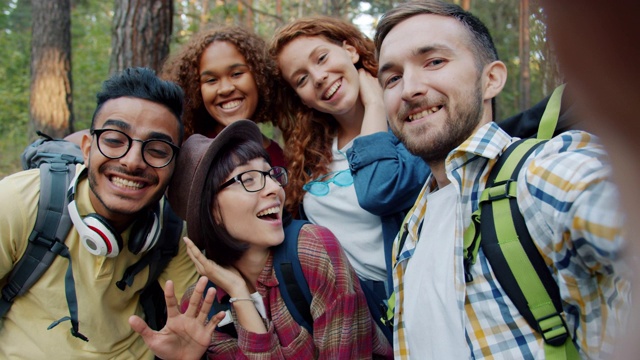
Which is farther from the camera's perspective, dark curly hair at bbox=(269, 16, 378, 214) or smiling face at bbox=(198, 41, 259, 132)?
smiling face at bbox=(198, 41, 259, 132)

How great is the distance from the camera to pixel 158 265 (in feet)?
9.18

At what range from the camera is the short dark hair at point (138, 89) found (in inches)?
105

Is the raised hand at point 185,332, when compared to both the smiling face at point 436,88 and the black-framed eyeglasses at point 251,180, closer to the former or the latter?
the black-framed eyeglasses at point 251,180

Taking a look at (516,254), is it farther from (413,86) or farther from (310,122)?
(310,122)

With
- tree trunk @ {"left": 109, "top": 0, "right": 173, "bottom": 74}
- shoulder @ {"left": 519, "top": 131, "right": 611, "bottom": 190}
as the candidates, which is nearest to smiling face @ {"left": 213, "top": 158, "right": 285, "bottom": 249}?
shoulder @ {"left": 519, "top": 131, "right": 611, "bottom": 190}

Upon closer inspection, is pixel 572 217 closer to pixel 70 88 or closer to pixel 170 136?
pixel 170 136

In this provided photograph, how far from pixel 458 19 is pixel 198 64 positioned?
2110mm

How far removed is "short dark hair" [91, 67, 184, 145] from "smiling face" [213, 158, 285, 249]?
24.7 inches

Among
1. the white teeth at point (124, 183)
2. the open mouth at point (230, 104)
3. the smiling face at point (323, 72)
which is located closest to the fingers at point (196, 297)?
the white teeth at point (124, 183)

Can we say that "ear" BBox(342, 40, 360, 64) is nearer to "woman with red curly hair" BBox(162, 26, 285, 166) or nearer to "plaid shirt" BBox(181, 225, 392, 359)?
"woman with red curly hair" BBox(162, 26, 285, 166)

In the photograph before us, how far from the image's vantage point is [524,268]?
138 centimetres

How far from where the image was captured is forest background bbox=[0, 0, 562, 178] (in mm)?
3466

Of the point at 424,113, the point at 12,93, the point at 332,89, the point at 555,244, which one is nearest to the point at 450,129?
the point at 424,113

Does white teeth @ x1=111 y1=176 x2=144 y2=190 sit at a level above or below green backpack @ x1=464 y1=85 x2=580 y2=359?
below
